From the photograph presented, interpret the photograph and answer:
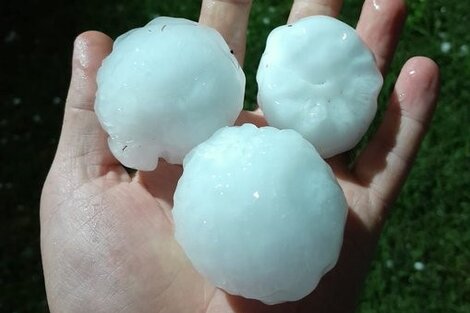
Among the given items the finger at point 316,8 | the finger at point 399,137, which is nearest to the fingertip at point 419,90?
the finger at point 399,137

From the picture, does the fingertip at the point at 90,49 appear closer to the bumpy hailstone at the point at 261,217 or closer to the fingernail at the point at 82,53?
the fingernail at the point at 82,53

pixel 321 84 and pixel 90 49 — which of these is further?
pixel 90 49

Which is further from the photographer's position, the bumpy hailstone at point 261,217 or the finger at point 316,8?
the finger at point 316,8

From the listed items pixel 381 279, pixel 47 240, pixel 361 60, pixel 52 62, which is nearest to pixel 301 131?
pixel 361 60

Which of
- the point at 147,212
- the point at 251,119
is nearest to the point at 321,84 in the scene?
the point at 251,119

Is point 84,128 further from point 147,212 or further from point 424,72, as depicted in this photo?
point 424,72

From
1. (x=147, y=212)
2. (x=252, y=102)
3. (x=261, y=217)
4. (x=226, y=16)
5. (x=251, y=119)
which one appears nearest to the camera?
(x=261, y=217)

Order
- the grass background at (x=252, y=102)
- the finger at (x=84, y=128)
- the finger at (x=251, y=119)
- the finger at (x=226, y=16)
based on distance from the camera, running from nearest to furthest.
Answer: the finger at (x=84, y=128)
the finger at (x=251, y=119)
the finger at (x=226, y=16)
the grass background at (x=252, y=102)

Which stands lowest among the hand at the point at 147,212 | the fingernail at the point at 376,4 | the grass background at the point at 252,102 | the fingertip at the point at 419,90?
the grass background at the point at 252,102

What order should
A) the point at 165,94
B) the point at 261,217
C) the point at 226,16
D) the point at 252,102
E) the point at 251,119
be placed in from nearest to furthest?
1. the point at 261,217
2. the point at 165,94
3. the point at 251,119
4. the point at 226,16
5. the point at 252,102
